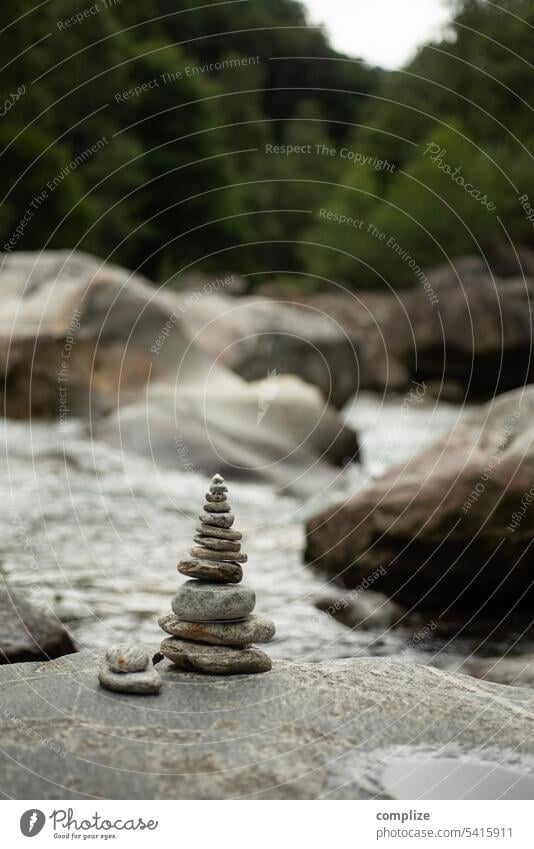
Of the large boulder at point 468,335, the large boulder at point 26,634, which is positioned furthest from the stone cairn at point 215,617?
the large boulder at point 468,335

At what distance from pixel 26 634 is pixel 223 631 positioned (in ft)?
5.45

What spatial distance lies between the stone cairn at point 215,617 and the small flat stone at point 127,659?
0.29 metres

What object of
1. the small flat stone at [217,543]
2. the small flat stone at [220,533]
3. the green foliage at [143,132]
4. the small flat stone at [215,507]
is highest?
the green foliage at [143,132]

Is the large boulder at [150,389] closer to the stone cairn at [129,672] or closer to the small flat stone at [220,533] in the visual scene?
the small flat stone at [220,533]

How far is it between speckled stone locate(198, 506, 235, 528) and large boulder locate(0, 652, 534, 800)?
2.36ft

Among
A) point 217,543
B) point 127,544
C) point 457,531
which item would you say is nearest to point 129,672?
point 217,543

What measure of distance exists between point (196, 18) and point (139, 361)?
35.0 meters

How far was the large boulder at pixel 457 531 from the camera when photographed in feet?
27.5

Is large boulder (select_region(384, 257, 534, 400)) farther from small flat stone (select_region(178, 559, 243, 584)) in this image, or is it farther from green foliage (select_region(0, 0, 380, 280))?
small flat stone (select_region(178, 559, 243, 584))

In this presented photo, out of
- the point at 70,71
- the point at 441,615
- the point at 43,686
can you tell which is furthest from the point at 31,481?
the point at 70,71

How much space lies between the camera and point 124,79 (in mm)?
40188

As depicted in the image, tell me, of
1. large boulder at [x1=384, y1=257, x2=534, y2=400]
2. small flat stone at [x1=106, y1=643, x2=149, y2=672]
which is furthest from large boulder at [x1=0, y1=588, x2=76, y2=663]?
large boulder at [x1=384, y1=257, x2=534, y2=400]

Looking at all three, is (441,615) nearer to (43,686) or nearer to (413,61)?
(43,686)

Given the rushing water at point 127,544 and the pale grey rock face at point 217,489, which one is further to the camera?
the rushing water at point 127,544
